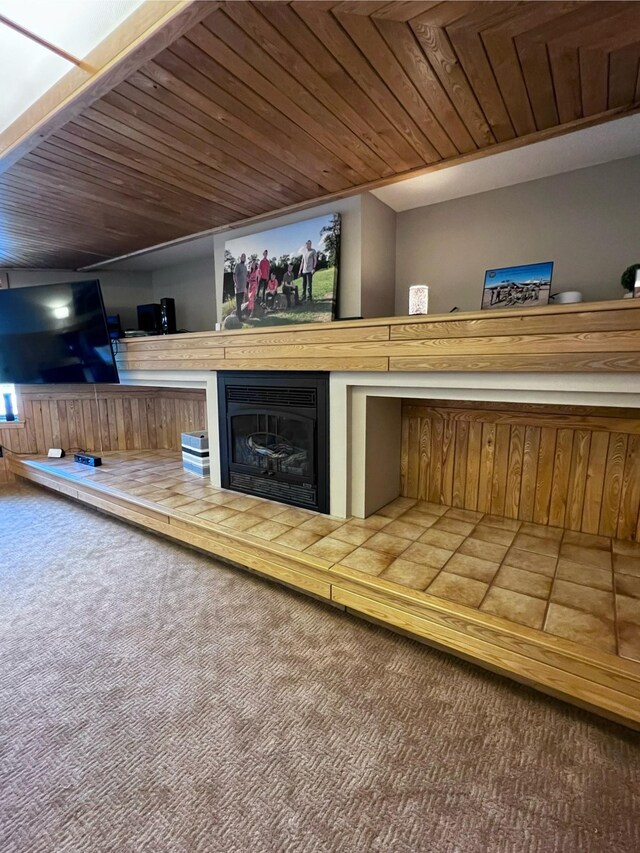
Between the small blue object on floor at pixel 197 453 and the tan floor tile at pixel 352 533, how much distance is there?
1608 mm

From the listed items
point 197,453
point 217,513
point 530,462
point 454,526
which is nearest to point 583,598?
point 454,526

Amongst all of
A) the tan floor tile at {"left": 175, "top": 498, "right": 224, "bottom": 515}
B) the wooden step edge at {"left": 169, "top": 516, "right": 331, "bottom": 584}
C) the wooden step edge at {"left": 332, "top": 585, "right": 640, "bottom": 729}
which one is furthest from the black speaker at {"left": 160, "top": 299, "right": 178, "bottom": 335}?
the wooden step edge at {"left": 332, "top": 585, "right": 640, "bottom": 729}

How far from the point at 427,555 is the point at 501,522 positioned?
703 mm

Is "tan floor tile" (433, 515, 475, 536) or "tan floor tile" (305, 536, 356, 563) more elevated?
"tan floor tile" (305, 536, 356, 563)

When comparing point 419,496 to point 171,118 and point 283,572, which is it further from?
point 171,118

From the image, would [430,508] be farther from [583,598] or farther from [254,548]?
[254,548]

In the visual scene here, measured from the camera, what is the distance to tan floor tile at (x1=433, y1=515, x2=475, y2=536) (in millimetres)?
2266

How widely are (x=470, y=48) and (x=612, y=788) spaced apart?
2.39 metres

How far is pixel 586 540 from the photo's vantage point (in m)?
2.13

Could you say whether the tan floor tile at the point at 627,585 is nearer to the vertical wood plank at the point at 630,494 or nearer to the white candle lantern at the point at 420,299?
the vertical wood plank at the point at 630,494

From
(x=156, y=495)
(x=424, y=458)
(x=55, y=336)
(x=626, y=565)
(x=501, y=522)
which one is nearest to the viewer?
(x=626, y=565)

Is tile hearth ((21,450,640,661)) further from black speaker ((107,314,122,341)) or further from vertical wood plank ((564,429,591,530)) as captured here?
black speaker ((107,314,122,341))

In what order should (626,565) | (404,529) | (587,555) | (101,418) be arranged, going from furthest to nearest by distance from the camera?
1. (101,418)
2. (404,529)
3. (587,555)
4. (626,565)

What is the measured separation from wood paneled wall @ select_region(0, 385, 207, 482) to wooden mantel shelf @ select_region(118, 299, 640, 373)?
189 centimetres
